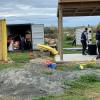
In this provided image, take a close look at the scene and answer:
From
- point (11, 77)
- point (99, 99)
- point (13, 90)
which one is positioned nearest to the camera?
point (99, 99)

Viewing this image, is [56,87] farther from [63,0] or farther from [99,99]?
[63,0]

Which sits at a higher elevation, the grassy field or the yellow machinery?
the yellow machinery

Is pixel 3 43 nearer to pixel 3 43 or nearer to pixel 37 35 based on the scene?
pixel 3 43

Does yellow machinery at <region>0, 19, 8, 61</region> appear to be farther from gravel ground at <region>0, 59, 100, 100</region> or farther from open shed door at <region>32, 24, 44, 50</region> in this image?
open shed door at <region>32, 24, 44, 50</region>

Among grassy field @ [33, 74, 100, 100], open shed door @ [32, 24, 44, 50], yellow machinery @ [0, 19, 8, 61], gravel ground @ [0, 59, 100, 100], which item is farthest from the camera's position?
open shed door @ [32, 24, 44, 50]

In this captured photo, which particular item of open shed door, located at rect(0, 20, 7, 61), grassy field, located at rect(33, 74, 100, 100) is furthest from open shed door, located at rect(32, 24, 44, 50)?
grassy field, located at rect(33, 74, 100, 100)

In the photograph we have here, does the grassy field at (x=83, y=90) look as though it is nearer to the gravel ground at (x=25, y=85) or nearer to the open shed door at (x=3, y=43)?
the gravel ground at (x=25, y=85)

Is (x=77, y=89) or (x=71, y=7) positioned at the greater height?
(x=71, y=7)

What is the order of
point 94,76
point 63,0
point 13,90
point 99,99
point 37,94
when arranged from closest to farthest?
point 99,99 → point 37,94 → point 13,90 → point 94,76 → point 63,0

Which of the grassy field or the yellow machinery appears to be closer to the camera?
the grassy field

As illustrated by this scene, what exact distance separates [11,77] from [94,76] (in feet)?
10.9

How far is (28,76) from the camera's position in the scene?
16125 millimetres

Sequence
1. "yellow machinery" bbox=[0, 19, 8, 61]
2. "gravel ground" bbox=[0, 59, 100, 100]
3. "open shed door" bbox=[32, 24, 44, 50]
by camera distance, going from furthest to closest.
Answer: "open shed door" bbox=[32, 24, 44, 50], "yellow machinery" bbox=[0, 19, 8, 61], "gravel ground" bbox=[0, 59, 100, 100]

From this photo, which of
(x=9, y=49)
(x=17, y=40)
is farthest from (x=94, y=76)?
(x=17, y=40)
